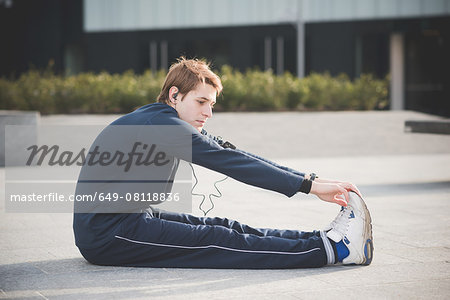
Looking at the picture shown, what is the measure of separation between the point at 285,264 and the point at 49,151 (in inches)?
377

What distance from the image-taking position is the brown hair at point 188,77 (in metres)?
4.29

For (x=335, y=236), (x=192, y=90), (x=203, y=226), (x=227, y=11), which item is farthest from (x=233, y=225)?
(x=227, y=11)

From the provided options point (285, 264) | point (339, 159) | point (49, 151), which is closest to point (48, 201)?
point (285, 264)

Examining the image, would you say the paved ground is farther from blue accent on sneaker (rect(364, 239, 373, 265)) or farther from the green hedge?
the green hedge

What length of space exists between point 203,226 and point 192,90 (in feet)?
2.84

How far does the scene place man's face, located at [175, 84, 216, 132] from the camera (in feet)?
14.1

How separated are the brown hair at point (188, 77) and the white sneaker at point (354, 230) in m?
1.15

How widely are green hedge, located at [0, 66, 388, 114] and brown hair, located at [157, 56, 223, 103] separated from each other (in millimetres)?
10673

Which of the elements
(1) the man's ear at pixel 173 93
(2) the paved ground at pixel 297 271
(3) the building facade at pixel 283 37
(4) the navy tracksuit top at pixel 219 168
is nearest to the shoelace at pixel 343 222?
(2) the paved ground at pixel 297 271

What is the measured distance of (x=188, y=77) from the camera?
14.1 ft

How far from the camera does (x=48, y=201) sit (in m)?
8.02

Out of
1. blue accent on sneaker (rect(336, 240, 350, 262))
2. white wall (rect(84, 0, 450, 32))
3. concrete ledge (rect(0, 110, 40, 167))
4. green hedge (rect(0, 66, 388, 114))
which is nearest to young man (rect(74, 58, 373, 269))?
blue accent on sneaker (rect(336, 240, 350, 262))

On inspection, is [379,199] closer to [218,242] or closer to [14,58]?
[218,242]

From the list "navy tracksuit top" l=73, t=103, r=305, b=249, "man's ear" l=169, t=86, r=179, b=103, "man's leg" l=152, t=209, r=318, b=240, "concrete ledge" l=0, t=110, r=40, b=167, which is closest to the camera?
"navy tracksuit top" l=73, t=103, r=305, b=249
